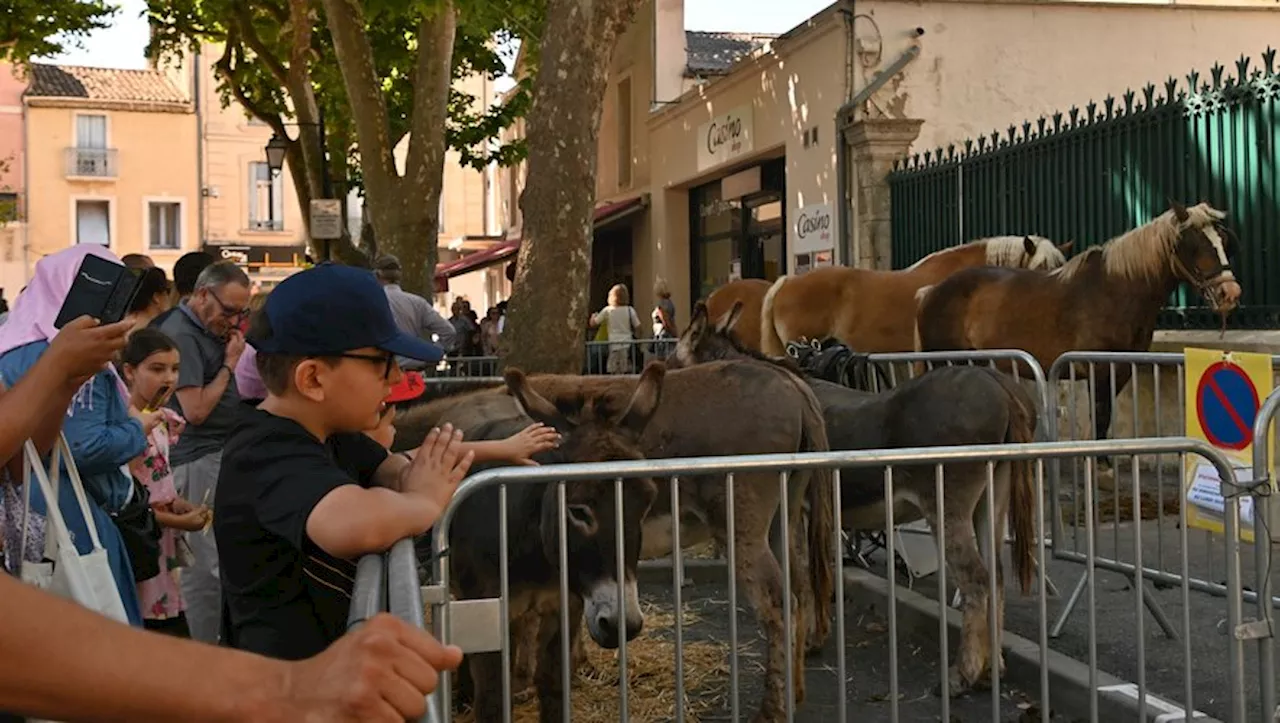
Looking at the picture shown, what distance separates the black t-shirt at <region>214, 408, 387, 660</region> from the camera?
7.95 feet

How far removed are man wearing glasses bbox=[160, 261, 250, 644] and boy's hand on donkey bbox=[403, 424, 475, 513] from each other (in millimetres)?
2649

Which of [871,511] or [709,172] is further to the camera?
[709,172]

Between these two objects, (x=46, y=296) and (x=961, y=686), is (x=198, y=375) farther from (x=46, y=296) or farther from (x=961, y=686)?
(x=961, y=686)

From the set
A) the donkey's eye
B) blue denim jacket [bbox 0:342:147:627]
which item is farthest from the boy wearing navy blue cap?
the donkey's eye

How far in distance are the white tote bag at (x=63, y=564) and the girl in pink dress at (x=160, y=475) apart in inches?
58.0

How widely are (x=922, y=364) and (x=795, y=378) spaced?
3818 millimetres

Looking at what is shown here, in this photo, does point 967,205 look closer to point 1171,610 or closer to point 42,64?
point 1171,610

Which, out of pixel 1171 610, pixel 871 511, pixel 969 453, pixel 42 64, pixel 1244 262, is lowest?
pixel 1171 610

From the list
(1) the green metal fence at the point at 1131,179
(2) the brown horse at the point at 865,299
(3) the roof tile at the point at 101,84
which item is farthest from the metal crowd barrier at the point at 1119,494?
(3) the roof tile at the point at 101,84

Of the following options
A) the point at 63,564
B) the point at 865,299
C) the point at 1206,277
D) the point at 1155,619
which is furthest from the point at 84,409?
the point at 865,299

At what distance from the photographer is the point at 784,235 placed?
745 inches

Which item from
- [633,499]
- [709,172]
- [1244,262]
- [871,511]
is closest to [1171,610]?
[871,511]

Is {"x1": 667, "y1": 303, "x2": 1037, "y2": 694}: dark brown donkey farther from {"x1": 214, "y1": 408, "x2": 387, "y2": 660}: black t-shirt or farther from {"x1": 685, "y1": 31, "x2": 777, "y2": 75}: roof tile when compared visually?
{"x1": 685, "y1": 31, "x2": 777, "y2": 75}: roof tile

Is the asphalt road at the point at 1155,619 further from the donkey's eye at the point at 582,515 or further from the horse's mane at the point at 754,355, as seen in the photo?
the donkey's eye at the point at 582,515
